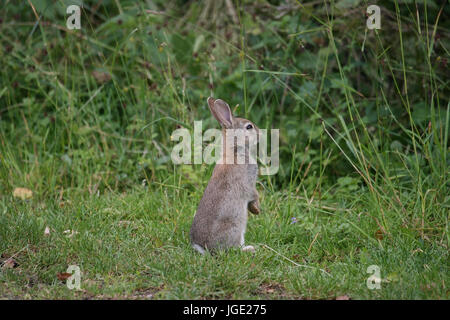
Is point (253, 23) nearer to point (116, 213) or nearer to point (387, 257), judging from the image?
point (116, 213)

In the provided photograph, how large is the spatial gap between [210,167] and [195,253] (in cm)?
145

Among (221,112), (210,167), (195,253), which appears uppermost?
(221,112)

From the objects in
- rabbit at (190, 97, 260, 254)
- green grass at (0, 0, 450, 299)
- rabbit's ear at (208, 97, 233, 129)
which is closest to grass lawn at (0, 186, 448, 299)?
green grass at (0, 0, 450, 299)

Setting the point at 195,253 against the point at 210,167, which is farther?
the point at 210,167

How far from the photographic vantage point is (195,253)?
4.32m

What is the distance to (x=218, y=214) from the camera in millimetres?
4363

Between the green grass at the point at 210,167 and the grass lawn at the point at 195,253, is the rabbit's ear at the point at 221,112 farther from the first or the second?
the grass lawn at the point at 195,253

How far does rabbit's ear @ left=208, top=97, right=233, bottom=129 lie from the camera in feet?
Result: 15.1

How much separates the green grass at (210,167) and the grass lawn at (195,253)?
16mm

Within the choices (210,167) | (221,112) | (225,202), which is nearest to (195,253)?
(225,202)

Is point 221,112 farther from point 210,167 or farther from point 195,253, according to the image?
point 195,253

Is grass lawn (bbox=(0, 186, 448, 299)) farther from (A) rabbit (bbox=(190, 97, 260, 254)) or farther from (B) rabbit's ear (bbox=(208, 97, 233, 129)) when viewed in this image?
(B) rabbit's ear (bbox=(208, 97, 233, 129))

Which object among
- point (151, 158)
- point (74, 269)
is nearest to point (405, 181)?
point (151, 158)

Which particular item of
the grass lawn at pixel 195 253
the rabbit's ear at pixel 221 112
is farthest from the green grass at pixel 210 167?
the rabbit's ear at pixel 221 112
